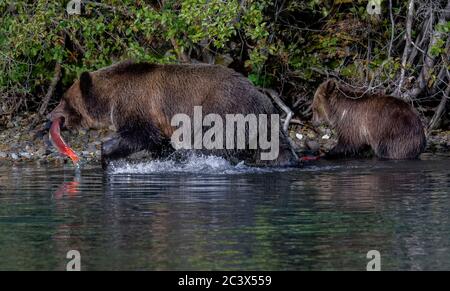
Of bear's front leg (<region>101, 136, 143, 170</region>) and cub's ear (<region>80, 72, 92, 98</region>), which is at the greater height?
cub's ear (<region>80, 72, 92, 98</region>)

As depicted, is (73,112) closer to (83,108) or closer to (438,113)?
(83,108)

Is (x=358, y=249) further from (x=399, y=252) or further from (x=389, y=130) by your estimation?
(x=389, y=130)

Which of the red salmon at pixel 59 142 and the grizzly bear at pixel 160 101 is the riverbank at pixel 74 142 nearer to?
the red salmon at pixel 59 142

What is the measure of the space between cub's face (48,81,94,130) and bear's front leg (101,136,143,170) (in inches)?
29.1

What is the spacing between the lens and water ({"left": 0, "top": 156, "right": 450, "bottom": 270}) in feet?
21.5

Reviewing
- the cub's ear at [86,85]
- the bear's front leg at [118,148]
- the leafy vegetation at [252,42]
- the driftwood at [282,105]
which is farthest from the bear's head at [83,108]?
the driftwood at [282,105]

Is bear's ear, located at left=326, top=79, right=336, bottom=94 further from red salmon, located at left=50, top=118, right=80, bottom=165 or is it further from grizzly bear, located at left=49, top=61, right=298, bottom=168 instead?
red salmon, located at left=50, top=118, right=80, bottom=165

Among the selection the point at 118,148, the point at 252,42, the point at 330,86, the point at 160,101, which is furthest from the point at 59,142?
the point at 252,42

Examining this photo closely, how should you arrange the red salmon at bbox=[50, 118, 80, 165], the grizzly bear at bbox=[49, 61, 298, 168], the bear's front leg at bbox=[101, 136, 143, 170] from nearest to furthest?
1. the grizzly bear at bbox=[49, 61, 298, 168]
2. the bear's front leg at bbox=[101, 136, 143, 170]
3. the red salmon at bbox=[50, 118, 80, 165]

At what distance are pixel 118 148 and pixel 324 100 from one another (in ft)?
10.2

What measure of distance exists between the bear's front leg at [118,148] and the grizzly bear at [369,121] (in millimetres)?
2728

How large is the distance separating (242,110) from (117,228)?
166 inches

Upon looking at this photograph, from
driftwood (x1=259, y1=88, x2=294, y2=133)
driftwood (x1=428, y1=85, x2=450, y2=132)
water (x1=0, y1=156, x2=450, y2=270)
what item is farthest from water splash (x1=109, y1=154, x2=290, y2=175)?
driftwood (x1=428, y1=85, x2=450, y2=132)

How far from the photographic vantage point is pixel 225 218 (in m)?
7.98
